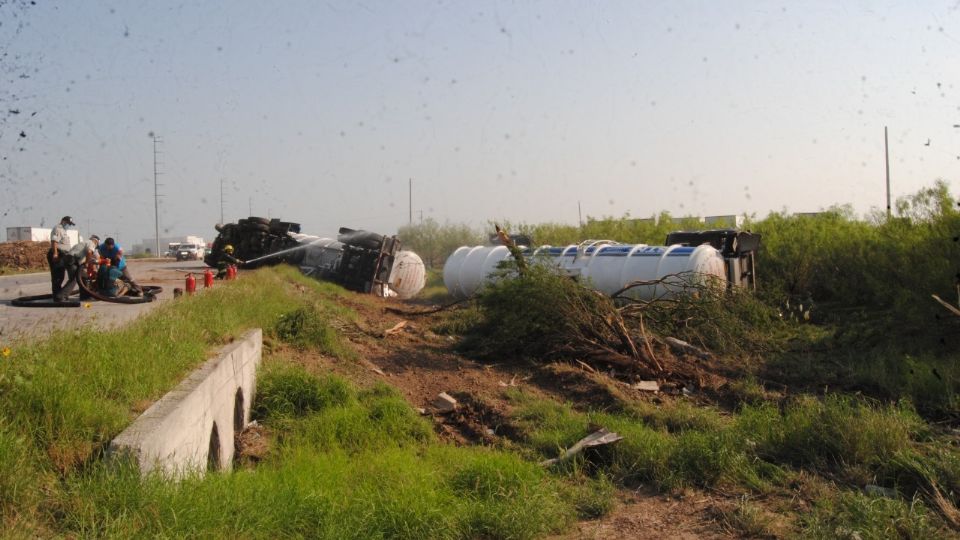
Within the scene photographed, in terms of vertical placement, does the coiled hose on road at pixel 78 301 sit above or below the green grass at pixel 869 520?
above

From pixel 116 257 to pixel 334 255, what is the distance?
11.0 m

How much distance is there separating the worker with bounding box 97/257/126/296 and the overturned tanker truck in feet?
32.1

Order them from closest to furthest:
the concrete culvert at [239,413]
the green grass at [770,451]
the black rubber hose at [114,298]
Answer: the green grass at [770,451] → the concrete culvert at [239,413] → the black rubber hose at [114,298]

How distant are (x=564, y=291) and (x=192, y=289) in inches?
265

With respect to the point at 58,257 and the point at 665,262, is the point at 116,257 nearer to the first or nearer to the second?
the point at 58,257

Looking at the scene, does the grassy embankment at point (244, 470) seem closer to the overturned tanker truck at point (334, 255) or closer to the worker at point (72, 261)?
the worker at point (72, 261)

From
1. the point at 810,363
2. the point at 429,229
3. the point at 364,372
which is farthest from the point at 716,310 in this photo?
the point at 429,229

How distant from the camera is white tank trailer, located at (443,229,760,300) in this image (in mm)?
16016

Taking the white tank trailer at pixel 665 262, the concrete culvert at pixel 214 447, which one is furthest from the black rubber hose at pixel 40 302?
the white tank trailer at pixel 665 262

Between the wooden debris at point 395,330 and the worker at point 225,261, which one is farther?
the worker at point 225,261

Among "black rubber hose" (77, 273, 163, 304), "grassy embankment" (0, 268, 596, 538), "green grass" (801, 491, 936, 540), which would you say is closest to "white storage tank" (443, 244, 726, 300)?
"black rubber hose" (77, 273, 163, 304)

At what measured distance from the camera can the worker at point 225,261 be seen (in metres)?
20.6

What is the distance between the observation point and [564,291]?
485 inches

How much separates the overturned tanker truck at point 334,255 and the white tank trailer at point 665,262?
6.29 metres
